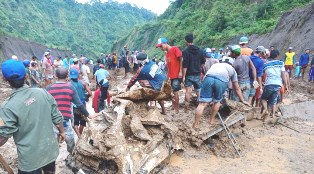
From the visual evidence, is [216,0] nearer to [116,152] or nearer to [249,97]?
[249,97]

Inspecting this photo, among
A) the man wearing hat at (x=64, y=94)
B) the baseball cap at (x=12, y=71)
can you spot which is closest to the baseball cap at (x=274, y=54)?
the man wearing hat at (x=64, y=94)

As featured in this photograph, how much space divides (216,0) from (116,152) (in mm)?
34544

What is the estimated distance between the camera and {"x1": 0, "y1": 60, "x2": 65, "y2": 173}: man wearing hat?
8.98ft

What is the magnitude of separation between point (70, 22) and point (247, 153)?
7743cm

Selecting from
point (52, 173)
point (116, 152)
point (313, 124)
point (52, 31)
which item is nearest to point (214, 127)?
point (116, 152)

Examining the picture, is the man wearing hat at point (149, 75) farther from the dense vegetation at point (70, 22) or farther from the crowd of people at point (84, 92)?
the dense vegetation at point (70, 22)

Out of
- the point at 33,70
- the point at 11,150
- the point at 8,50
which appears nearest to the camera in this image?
the point at 11,150

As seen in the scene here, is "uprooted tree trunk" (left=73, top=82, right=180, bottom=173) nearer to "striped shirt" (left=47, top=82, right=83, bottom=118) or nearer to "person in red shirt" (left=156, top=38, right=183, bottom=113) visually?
"striped shirt" (left=47, top=82, right=83, bottom=118)

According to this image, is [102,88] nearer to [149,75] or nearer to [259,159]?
[149,75]

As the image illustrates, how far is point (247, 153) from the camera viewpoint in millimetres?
5125

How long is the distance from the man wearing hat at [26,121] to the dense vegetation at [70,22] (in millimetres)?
37876

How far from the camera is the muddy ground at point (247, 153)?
4.56 m

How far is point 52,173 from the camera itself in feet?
10.8

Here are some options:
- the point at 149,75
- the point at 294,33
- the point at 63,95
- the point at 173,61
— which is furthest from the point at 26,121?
the point at 294,33
